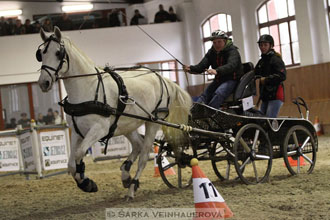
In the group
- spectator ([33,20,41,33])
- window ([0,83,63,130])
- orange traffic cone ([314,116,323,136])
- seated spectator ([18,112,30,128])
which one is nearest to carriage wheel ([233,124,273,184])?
orange traffic cone ([314,116,323,136])

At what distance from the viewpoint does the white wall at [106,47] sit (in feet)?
73.3

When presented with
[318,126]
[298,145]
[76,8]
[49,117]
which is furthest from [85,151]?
[76,8]

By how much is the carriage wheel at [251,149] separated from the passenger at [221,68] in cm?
53

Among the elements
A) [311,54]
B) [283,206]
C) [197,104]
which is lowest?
[283,206]

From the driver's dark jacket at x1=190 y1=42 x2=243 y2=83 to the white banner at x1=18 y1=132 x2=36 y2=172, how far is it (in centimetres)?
480

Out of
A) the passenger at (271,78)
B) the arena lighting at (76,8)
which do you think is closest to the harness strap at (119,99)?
the passenger at (271,78)

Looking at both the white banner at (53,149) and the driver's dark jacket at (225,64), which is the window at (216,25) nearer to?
the white banner at (53,149)

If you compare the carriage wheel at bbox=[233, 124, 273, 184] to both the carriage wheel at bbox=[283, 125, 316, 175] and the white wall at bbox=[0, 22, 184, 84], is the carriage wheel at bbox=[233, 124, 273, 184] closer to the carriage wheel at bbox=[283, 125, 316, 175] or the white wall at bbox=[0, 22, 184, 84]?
the carriage wheel at bbox=[283, 125, 316, 175]

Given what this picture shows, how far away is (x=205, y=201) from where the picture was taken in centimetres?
511

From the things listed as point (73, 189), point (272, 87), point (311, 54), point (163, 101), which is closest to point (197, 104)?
point (163, 101)

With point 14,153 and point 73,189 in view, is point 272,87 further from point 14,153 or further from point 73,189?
point 14,153

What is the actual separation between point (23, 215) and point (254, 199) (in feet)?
A: 8.33

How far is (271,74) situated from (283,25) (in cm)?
1210

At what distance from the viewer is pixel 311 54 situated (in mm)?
18219
